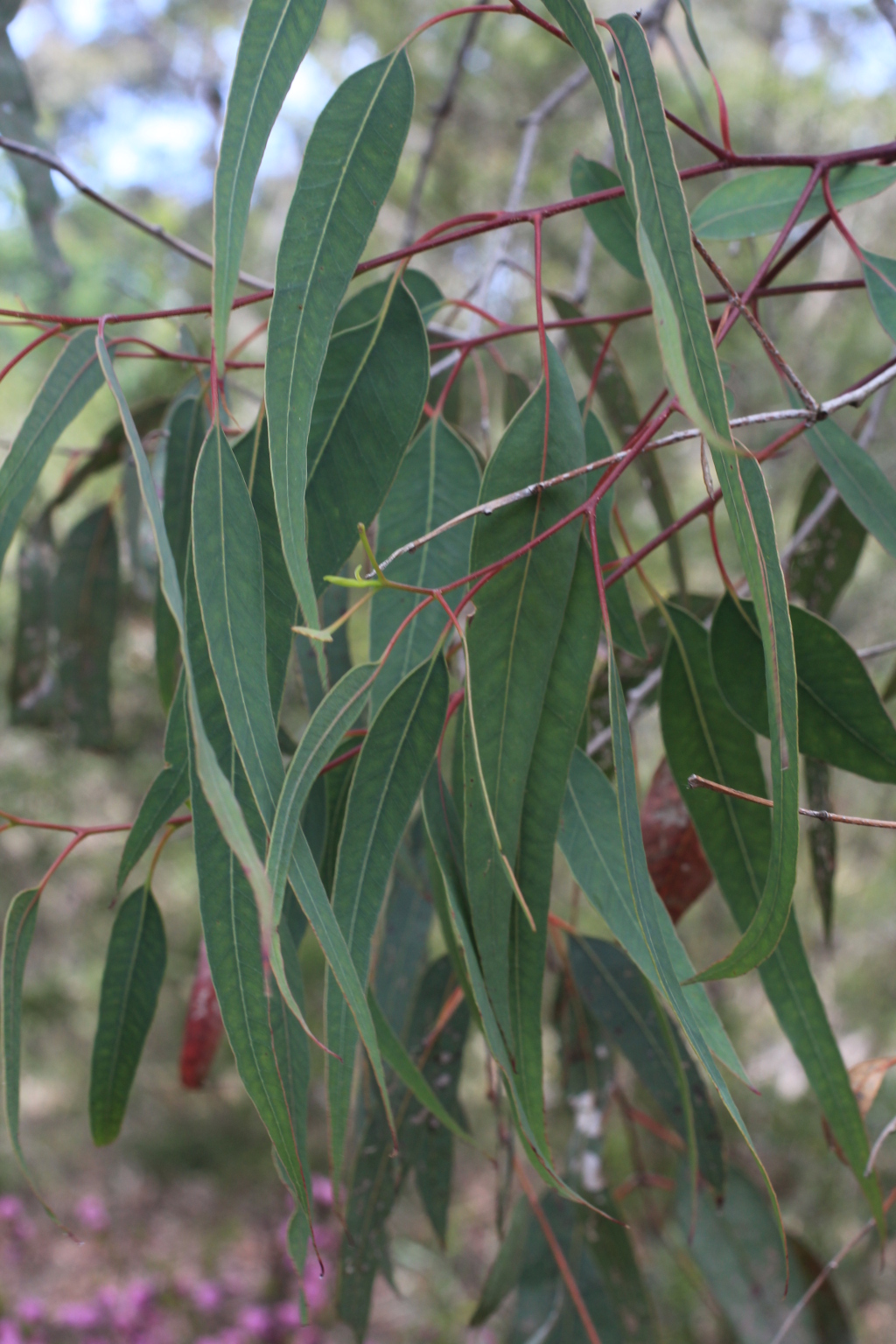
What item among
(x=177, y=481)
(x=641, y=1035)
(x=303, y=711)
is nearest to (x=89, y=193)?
(x=177, y=481)

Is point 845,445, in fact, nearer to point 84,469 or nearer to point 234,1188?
point 84,469

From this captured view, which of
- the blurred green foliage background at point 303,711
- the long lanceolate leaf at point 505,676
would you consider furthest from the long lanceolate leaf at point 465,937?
the blurred green foliage background at point 303,711

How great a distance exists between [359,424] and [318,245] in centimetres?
9

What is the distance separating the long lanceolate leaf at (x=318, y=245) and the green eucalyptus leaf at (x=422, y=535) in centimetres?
13

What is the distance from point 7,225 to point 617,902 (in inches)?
65.8

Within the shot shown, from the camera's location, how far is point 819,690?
17.5 inches

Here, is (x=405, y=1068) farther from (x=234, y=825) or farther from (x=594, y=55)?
(x=594, y=55)

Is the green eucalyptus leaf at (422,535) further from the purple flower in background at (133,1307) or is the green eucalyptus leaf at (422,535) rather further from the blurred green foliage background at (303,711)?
the purple flower in background at (133,1307)

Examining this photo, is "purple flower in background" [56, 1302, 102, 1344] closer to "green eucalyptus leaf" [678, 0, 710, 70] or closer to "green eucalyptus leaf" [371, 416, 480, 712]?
"green eucalyptus leaf" [371, 416, 480, 712]

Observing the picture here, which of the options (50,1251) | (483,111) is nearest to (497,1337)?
(50,1251)

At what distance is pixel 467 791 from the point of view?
347mm

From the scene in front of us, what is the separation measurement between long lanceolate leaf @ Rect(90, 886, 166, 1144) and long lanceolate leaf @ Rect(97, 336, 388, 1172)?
0.66ft

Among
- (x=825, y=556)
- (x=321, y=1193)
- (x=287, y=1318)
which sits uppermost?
(x=825, y=556)

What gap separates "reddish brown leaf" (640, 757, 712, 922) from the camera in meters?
0.56
